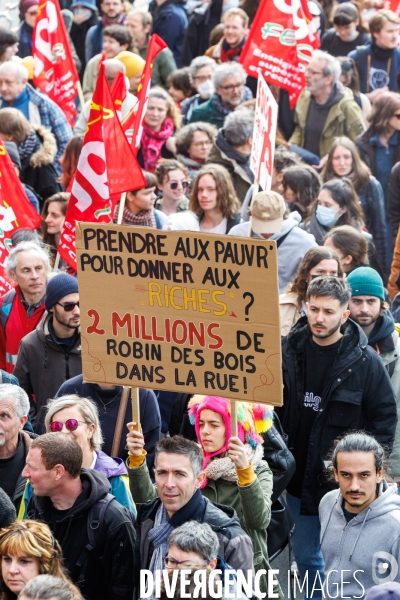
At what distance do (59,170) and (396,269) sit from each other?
3.83m

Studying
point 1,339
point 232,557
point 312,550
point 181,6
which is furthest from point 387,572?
point 181,6

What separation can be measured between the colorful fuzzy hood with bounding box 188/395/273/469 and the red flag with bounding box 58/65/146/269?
270 centimetres

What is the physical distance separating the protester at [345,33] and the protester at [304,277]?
7215mm

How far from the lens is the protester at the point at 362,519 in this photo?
5.61m

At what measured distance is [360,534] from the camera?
5656mm

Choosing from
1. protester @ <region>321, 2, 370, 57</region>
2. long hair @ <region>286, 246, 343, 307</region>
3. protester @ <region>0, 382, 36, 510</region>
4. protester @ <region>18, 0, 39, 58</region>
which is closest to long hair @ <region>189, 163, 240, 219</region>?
long hair @ <region>286, 246, 343, 307</region>

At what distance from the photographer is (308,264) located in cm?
744

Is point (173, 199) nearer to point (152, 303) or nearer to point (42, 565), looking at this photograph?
point (152, 303)

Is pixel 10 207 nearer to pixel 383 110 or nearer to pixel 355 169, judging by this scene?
pixel 355 169

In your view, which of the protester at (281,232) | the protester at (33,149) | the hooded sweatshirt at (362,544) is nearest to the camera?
the hooded sweatshirt at (362,544)

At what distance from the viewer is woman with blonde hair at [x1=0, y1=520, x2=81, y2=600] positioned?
5059mm

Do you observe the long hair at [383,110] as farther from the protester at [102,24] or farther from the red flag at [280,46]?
the protester at [102,24]

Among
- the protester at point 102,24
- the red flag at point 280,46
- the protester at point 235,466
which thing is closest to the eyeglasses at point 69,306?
the protester at point 235,466

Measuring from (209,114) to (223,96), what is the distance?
13.7 inches
